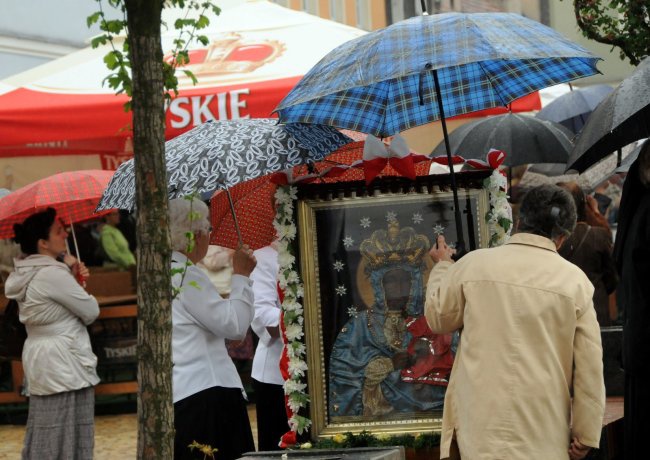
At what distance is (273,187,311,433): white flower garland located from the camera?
5723mm

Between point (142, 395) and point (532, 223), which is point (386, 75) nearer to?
point (532, 223)

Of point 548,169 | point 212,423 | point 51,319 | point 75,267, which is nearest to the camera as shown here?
point 212,423

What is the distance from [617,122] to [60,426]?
403 cm

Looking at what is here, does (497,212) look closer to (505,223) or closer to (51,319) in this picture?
(505,223)

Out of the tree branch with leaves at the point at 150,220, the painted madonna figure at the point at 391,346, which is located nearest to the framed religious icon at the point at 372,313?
the painted madonna figure at the point at 391,346

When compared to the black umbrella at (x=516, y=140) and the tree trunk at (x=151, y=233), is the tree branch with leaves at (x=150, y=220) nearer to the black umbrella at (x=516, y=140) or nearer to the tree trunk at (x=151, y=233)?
the tree trunk at (x=151, y=233)

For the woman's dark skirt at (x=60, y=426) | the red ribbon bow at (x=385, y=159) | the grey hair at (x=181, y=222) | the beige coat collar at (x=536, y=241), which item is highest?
the red ribbon bow at (x=385, y=159)

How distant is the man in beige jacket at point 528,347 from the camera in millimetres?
4684

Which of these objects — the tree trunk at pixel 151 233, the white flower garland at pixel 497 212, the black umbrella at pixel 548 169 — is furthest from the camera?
the black umbrella at pixel 548 169

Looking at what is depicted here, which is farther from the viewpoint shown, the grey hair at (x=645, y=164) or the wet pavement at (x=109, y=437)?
→ the wet pavement at (x=109, y=437)

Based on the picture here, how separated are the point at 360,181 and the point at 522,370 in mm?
1395

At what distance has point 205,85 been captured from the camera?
28.8 ft

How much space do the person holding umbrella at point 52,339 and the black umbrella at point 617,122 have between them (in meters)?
3.30

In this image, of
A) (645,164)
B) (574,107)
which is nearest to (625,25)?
(574,107)
